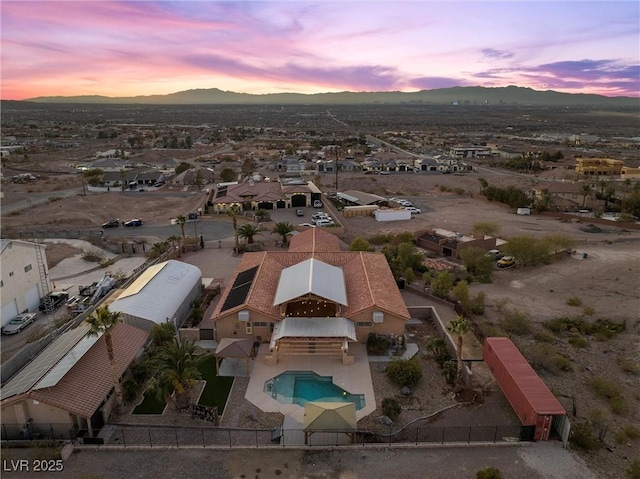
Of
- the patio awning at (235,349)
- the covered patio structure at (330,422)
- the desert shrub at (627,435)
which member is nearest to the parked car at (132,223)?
the patio awning at (235,349)

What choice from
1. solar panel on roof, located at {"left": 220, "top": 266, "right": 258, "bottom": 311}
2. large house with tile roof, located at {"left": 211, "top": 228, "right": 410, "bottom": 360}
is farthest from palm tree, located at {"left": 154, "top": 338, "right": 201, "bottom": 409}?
solar panel on roof, located at {"left": 220, "top": 266, "right": 258, "bottom": 311}

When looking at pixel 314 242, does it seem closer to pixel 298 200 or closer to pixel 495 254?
pixel 495 254

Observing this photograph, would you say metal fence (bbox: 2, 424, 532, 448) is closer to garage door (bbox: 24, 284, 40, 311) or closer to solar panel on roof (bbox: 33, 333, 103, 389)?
solar panel on roof (bbox: 33, 333, 103, 389)

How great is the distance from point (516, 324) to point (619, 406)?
9042 mm

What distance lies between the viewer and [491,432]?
21812mm

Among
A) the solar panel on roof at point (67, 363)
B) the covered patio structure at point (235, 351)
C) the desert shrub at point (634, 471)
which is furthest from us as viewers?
the covered patio structure at point (235, 351)

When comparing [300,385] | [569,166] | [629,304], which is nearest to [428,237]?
[629,304]

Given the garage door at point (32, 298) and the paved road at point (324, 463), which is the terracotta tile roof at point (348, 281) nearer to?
the paved road at point (324, 463)

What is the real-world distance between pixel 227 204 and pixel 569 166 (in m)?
88.6

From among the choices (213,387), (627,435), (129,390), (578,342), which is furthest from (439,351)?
(129,390)

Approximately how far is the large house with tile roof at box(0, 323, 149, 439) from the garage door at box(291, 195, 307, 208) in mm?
49089

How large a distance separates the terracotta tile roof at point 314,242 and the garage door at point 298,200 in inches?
1055

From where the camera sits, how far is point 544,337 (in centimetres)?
3106

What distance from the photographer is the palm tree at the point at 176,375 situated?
72.8 feet
